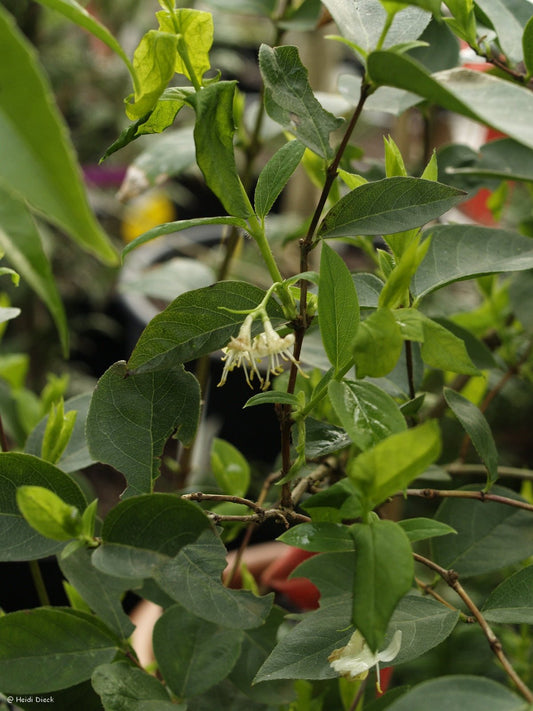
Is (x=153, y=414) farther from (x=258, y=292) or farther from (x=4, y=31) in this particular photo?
(x=4, y=31)

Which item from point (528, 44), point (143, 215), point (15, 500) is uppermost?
point (528, 44)

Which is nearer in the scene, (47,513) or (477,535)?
(47,513)

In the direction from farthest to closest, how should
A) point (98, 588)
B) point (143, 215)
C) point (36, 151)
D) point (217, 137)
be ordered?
1. point (143, 215)
2. point (98, 588)
3. point (217, 137)
4. point (36, 151)

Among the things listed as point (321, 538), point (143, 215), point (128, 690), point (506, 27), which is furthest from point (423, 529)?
point (143, 215)

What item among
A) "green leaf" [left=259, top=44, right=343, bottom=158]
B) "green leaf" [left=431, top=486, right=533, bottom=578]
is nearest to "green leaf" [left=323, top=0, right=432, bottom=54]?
"green leaf" [left=259, top=44, right=343, bottom=158]

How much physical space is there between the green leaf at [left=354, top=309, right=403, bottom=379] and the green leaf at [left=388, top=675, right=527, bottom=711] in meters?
0.09

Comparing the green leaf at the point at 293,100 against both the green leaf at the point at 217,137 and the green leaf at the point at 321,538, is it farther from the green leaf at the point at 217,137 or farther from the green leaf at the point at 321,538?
the green leaf at the point at 321,538

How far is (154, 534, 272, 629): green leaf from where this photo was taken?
0.83 ft

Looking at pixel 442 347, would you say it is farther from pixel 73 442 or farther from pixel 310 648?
pixel 73 442

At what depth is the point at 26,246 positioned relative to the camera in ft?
0.57

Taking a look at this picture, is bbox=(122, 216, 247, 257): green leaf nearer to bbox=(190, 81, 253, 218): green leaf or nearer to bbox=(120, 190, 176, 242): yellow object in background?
Result: bbox=(190, 81, 253, 218): green leaf

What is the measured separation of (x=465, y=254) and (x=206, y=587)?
7.6 inches

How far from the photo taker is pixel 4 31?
0.14m

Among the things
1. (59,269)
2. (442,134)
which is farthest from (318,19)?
(59,269)
